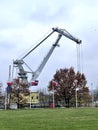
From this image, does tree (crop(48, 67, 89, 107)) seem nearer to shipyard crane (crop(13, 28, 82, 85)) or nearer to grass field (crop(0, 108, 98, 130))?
shipyard crane (crop(13, 28, 82, 85))

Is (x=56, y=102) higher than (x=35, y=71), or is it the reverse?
(x=35, y=71)

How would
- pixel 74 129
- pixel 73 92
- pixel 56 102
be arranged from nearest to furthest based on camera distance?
pixel 74 129 → pixel 73 92 → pixel 56 102

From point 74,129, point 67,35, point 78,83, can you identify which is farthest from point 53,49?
point 74,129

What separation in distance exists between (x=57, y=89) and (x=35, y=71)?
14.0m

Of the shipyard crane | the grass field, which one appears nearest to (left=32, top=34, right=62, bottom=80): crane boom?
the shipyard crane

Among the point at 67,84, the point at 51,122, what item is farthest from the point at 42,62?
the point at 51,122

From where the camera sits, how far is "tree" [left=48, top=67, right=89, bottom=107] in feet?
350

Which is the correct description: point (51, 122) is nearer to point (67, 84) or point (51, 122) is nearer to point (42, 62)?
point (67, 84)

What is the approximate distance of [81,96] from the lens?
107625 mm

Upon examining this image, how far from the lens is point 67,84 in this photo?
10738cm

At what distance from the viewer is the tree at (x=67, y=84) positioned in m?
107

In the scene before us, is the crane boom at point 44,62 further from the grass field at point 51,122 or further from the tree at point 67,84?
Result: the grass field at point 51,122

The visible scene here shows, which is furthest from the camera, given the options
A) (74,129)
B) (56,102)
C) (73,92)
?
(56,102)

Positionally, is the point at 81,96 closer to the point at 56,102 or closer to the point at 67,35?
the point at 56,102
